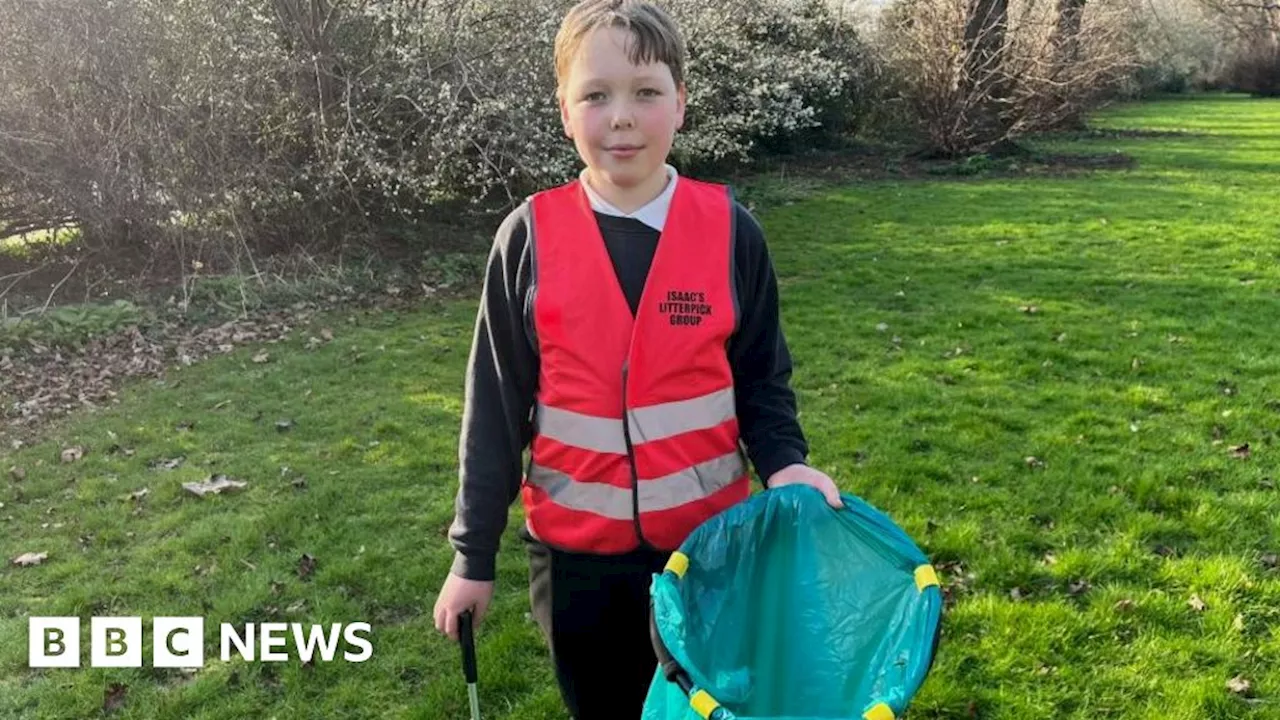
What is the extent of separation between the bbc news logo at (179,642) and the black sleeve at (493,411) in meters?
2.12

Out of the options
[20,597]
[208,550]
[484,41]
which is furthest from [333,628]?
[484,41]

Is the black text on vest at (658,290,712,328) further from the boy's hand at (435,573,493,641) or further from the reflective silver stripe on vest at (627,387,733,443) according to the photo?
the boy's hand at (435,573,493,641)

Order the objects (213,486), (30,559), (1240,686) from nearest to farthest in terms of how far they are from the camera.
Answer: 1. (1240,686)
2. (30,559)
3. (213,486)

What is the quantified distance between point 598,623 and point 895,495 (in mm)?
3217

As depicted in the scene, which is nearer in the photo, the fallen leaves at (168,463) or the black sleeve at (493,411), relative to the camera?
the black sleeve at (493,411)

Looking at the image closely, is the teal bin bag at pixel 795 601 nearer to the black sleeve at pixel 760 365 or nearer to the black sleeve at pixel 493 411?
the black sleeve at pixel 760 365

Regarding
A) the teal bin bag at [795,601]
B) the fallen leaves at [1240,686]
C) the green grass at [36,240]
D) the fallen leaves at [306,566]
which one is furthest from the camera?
the green grass at [36,240]

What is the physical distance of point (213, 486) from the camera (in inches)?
Result: 214

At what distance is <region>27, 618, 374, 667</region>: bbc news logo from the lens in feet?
12.8

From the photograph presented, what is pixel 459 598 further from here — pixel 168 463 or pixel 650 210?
pixel 168 463

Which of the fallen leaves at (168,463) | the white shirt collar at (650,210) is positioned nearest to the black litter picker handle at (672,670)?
the white shirt collar at (650,210)

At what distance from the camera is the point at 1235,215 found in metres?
12.9

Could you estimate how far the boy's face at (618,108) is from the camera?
1.88m

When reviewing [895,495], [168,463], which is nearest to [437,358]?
[168,463]
